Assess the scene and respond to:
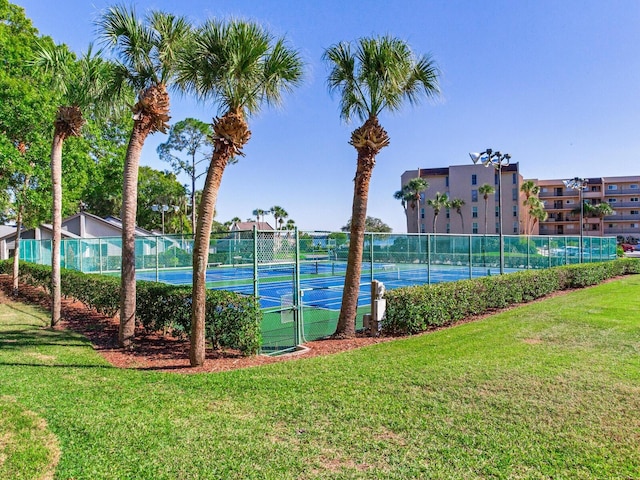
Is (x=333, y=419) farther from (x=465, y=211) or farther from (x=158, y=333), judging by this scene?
(x=465, y=211)

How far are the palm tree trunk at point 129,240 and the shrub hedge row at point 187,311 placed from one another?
2.25 feet

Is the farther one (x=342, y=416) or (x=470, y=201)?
(x=470, y=201)

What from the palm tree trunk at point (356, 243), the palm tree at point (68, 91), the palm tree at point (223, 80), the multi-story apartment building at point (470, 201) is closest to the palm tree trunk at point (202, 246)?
the palm tree at point (223, 80)

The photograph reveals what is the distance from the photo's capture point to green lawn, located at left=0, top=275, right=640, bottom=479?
3645mm

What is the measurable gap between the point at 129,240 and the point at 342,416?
525 centimetres

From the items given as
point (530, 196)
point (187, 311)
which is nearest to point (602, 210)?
point (530, 196)

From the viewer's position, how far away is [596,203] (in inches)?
2867

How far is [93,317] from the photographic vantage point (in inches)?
451

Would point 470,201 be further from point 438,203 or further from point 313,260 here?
point 313,260

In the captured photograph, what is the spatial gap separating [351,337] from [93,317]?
6647 mm

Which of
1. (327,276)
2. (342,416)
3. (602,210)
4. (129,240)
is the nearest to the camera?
(342,416)

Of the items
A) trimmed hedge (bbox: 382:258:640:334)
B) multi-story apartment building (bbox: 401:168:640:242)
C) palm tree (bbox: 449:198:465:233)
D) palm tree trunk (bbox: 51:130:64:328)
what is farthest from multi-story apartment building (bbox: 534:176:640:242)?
palm tree trunk (bbox: 51:130:64:328)

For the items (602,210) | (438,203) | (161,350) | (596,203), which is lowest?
(161,350)

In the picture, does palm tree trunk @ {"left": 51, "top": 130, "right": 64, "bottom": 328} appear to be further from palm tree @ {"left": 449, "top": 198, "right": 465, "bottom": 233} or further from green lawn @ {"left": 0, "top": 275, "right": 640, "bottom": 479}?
palm tree @ {"left": 449, "top": 198, "right": 465, "bottom": 233}
